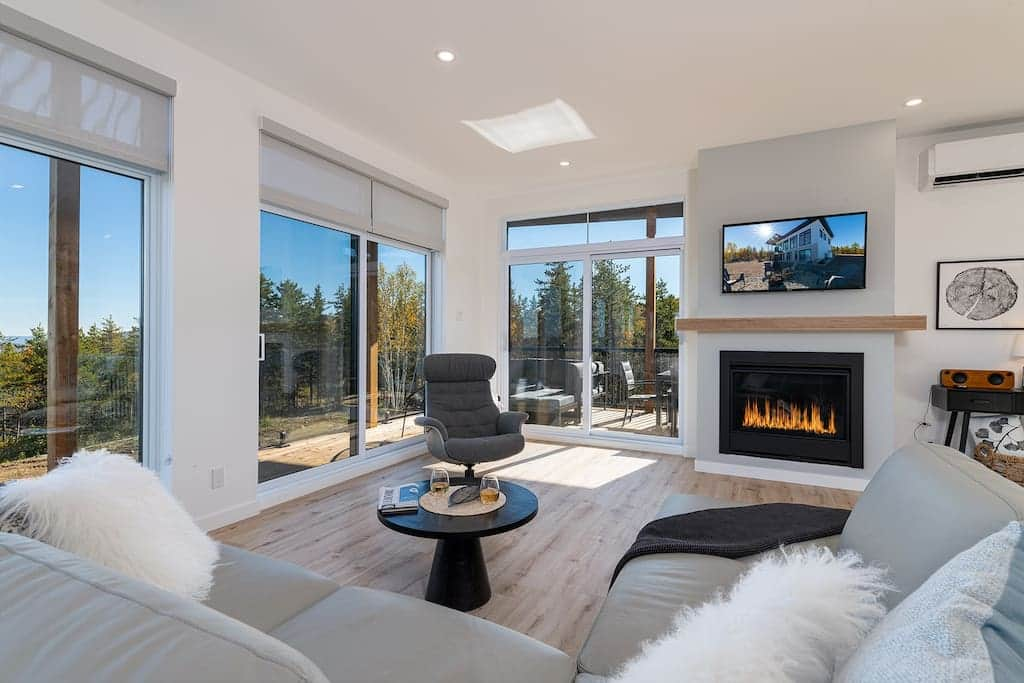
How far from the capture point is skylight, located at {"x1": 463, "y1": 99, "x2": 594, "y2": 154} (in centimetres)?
362

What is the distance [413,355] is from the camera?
492cm

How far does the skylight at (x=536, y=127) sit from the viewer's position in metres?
3.62

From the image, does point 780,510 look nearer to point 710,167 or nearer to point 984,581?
point 984,581

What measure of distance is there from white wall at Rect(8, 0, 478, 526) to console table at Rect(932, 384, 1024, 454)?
512cm

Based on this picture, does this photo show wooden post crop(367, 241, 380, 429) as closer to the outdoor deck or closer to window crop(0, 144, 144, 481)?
the outdoor deck

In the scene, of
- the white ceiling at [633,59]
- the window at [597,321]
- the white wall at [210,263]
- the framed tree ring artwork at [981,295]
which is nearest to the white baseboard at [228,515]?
the white wall at [210,263]

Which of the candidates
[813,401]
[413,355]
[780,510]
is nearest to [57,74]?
[413,355]

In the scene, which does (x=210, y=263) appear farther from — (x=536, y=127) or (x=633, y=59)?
(x=633, y=59)

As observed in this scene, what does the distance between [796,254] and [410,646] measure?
4.04 metres

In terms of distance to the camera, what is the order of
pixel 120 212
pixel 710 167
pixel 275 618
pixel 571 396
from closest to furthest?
1. pixel 275 618
2. pixel 120 212
3. pixel 710 167
4. pixel 571 396

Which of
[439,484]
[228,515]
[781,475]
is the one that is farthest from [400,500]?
[781,475]

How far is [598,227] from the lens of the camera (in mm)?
5188

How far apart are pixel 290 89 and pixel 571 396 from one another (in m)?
3.86

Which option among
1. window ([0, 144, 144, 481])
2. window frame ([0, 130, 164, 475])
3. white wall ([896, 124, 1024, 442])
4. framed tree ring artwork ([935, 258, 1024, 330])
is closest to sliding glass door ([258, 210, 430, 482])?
window frame ([0, 130, 164, 475])
